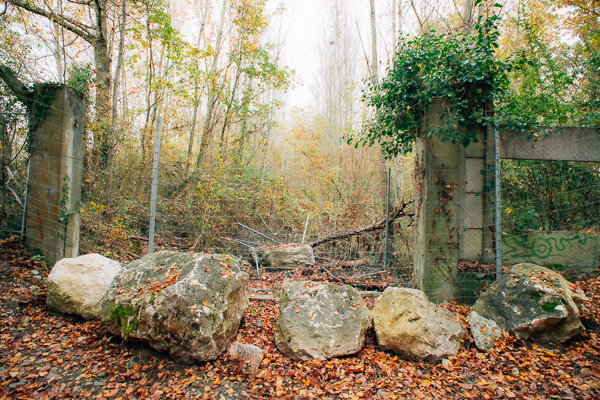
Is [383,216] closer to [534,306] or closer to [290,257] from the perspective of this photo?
[290,257]

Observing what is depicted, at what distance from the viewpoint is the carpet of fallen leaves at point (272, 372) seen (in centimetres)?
239

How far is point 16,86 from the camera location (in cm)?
412

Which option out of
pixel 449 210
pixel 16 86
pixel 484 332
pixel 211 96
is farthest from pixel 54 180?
pixel 211 96

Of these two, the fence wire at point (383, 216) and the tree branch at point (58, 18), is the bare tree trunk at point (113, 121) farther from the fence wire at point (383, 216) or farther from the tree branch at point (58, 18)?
the tree branch at point (58, 18)

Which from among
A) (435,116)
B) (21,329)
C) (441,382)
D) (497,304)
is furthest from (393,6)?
(21,329)

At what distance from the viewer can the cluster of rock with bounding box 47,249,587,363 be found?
2723mm

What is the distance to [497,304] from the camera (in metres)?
3.21

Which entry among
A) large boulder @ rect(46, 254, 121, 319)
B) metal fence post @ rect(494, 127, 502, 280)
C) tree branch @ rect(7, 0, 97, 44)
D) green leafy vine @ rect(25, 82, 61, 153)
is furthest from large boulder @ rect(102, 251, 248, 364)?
tree branch @ rect(7, 0, 97, 44)

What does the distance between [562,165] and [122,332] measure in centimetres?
647

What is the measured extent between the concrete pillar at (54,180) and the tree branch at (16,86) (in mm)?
108

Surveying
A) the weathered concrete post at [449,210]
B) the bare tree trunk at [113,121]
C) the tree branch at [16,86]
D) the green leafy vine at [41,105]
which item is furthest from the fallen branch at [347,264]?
the tree branch at [16,86]

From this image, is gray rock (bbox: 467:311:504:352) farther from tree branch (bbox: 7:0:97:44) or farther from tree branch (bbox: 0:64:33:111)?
tree branch (bbox: 7:0:97:44)

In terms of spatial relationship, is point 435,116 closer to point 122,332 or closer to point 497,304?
point 497,304

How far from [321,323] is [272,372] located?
2.02ft
